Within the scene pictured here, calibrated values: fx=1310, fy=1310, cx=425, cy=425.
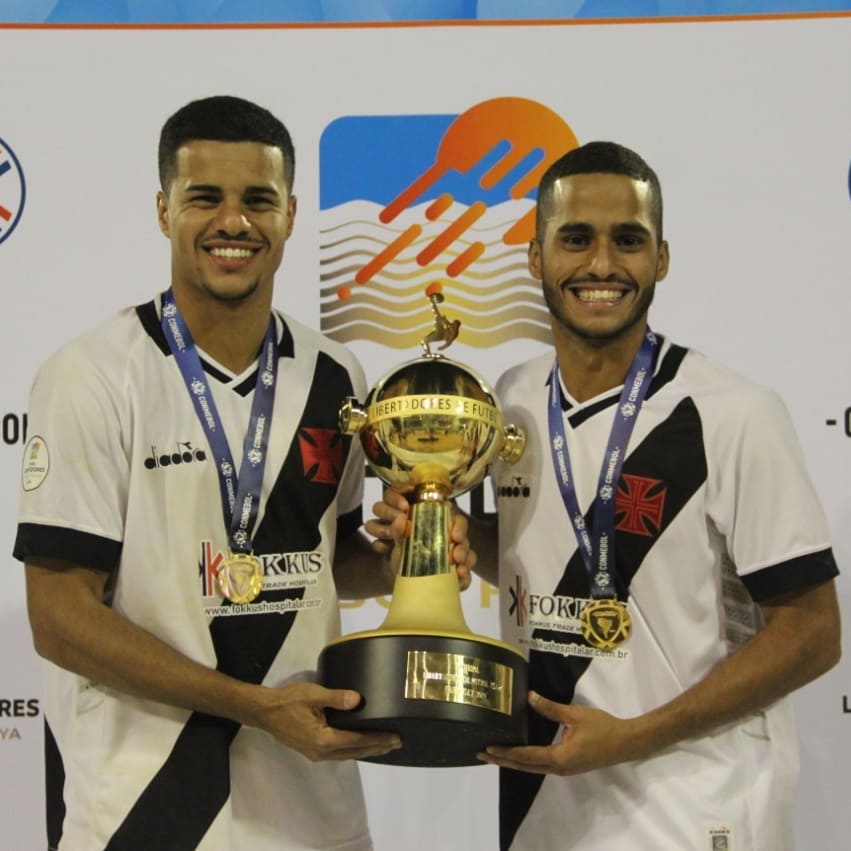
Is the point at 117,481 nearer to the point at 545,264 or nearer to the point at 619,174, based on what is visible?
the point at 545,264

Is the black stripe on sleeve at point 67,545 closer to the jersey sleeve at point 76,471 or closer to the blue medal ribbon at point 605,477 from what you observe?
the jersey sleeve at point 76,471

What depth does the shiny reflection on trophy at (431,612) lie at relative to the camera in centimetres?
179

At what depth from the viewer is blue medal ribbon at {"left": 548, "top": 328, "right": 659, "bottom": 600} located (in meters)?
2.09

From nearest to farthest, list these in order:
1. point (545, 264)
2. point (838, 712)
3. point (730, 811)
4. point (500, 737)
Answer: point (500, 737)
point (730, 811)
point (545, 264)
point (838, 712)

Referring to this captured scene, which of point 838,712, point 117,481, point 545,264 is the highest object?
point 545,264

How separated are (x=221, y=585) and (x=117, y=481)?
0.76 feet

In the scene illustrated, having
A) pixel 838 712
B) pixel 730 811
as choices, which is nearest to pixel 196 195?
pixel 730 811

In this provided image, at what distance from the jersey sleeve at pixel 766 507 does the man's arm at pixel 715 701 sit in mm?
49

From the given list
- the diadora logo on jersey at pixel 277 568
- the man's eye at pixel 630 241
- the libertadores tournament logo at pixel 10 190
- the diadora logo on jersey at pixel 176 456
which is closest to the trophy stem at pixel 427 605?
the diadora logo on jersey at pixel 277 568

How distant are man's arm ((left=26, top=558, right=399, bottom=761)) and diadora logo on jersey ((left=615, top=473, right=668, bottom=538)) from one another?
1.78 feet

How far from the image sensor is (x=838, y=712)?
274 centimetres

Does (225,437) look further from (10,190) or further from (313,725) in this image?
(10,190)

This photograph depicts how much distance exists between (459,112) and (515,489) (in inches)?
38.9

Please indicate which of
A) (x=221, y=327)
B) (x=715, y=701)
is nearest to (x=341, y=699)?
(x=715, y=701)
